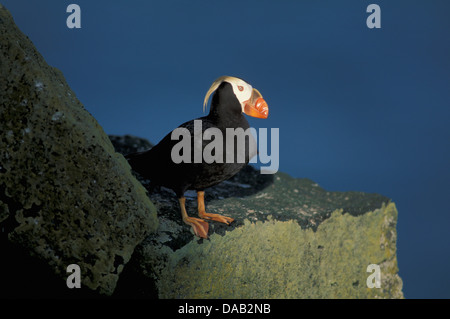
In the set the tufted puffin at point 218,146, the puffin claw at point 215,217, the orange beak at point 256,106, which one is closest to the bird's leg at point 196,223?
the tufted puffin at point 218,146

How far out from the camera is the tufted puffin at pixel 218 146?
8.96 feet

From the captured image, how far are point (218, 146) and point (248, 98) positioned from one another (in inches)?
13.6

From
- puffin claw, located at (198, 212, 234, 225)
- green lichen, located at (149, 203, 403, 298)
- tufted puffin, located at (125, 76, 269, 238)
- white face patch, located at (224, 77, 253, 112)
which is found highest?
white face patch, located at (224, 77, 253, 112)

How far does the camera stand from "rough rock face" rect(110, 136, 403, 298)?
8.86ft

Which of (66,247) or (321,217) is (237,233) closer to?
(321,217)

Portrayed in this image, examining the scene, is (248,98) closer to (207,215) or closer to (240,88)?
(240,88)

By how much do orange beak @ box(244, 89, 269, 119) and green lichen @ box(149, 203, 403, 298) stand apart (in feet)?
2.34

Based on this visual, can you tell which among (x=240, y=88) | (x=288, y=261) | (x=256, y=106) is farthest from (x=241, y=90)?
(x=288, y=261)

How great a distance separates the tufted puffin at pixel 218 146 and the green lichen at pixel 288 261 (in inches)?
9.0

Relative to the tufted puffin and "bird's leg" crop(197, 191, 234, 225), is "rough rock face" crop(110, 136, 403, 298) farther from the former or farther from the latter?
the tufted puffin

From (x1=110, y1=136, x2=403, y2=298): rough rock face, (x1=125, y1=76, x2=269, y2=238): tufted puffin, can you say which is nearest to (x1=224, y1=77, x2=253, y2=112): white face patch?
(x1=125, y1=76, x2=269, y2=238): tufted puffin

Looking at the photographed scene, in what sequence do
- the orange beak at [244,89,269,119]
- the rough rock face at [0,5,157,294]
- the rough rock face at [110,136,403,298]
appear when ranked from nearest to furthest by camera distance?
the rough rock face at [0,5,157,294] → the rough rock face at [110,136,403,298] → the orange beak at [244,89,269,119]

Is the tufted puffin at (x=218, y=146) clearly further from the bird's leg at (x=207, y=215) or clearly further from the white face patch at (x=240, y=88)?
the bird's leg at (x=207, y=215)

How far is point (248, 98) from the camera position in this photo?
2.81m
